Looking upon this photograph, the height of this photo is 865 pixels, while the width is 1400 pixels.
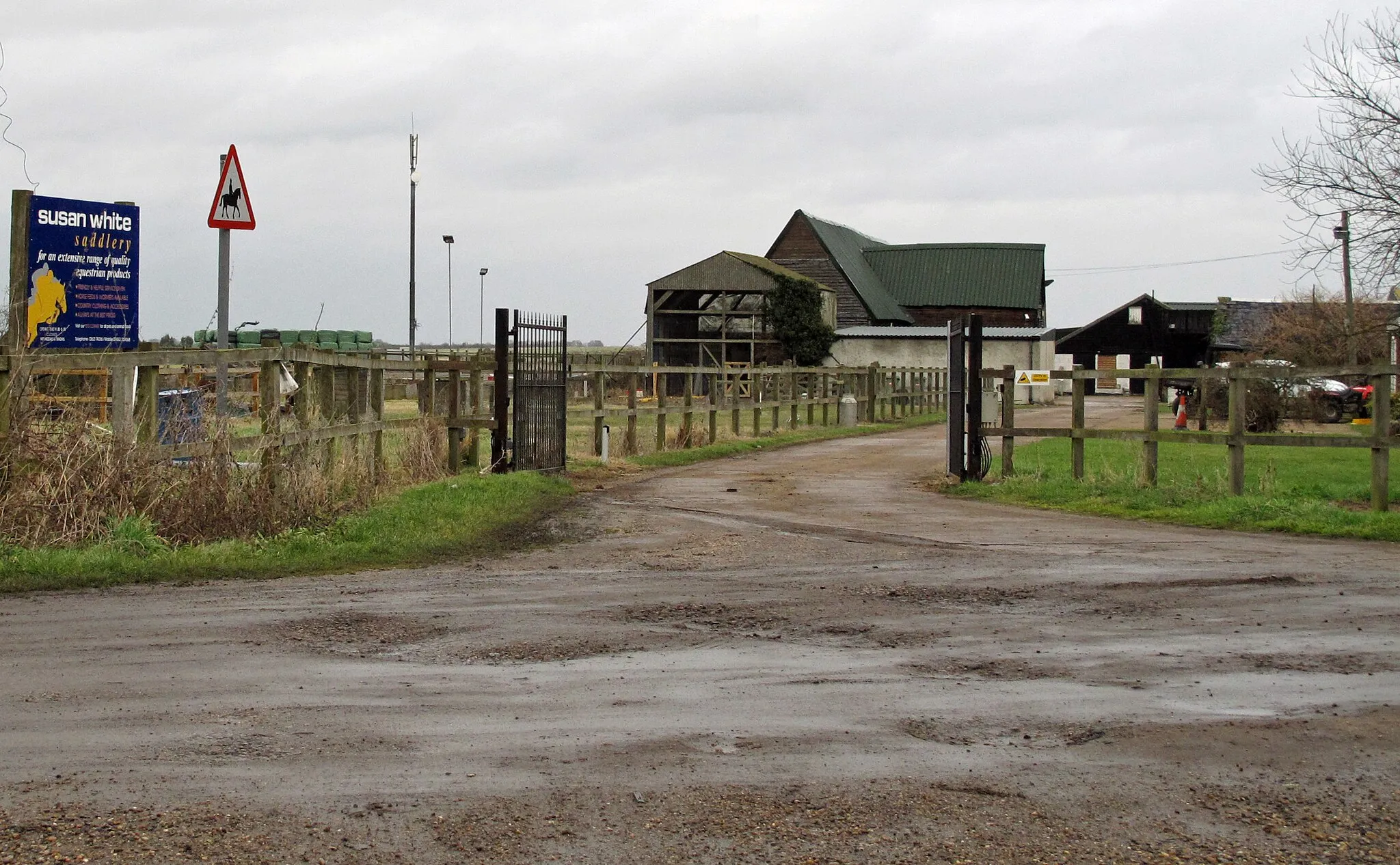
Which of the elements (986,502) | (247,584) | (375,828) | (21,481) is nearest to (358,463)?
(21,481)

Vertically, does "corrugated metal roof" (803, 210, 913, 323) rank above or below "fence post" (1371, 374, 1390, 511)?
above

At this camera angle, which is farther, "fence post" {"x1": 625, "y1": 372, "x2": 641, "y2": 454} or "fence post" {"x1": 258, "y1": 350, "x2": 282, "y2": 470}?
"fence post" {"x1": 625, "y1": 372, "x2": 641, "y2": 454}

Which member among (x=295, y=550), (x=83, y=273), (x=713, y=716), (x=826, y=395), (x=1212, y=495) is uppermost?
(x=83, y=273)

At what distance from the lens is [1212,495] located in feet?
49.4

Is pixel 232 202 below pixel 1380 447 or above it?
above

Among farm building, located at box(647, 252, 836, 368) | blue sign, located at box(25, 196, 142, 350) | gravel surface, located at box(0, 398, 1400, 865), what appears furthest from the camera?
farm building, located at box(647, 252, 836, 368)

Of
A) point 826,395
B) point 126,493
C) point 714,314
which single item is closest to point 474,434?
point 126,493

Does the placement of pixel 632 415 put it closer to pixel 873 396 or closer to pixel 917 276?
pixel 873 396

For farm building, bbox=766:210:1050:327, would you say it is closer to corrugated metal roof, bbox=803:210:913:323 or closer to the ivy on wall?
corrugated metal roof, bbox=803:210:913:323

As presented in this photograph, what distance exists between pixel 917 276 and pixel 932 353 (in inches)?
752

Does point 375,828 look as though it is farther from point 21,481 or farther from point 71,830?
point 21,481

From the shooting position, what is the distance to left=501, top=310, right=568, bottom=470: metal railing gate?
1748cm

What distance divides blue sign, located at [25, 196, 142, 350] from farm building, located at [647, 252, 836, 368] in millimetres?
43249

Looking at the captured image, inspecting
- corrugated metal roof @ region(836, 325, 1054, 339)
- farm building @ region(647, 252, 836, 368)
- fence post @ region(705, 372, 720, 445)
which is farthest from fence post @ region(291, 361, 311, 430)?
corrugated metal roof @ region(836, 325, 1054, 339)
